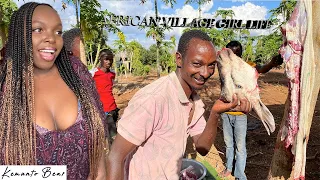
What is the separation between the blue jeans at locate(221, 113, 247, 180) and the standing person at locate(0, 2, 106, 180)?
2294 mm

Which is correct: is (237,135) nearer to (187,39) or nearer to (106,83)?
(106,83)

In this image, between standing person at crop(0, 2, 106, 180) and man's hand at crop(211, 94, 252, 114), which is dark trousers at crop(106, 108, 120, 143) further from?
man's hand at crop(211, 94, 252, 114)

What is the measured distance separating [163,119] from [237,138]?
232cm

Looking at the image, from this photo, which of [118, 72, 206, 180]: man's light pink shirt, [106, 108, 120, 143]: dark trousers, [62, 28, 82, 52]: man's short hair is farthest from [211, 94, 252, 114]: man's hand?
[106, 108, 120, 143]: dark trousers

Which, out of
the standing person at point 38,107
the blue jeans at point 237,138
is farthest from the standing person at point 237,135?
the standing person at point 38,107

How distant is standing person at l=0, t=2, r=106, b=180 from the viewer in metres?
1.27

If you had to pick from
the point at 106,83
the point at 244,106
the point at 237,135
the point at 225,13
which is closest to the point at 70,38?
the point at 106,83

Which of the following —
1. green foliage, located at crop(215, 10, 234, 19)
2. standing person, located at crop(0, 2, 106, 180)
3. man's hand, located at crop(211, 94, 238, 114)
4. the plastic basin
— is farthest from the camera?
green foliage, located at crop(215, 10, 234, 19)

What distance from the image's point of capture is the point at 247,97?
147 centimetres

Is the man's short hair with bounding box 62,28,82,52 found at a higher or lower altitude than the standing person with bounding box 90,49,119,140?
higher

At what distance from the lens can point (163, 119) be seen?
1339 mm

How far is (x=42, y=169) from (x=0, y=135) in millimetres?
253

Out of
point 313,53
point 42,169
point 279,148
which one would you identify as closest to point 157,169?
point 42,169

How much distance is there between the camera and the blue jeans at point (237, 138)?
11.0ft
